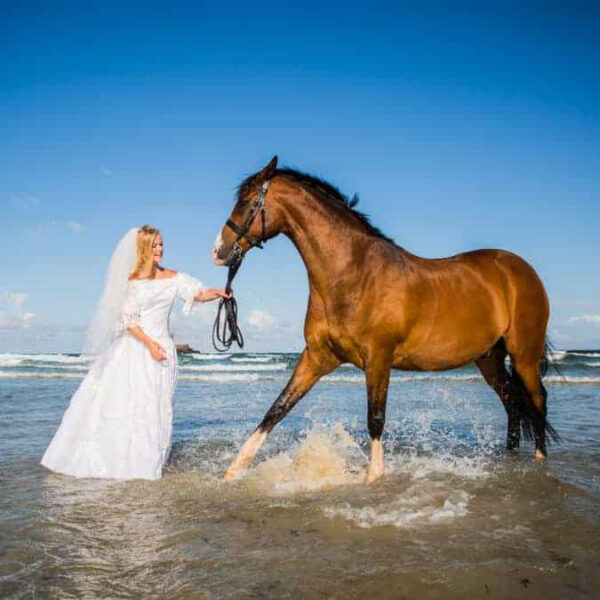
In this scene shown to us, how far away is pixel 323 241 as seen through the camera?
4.63 meters

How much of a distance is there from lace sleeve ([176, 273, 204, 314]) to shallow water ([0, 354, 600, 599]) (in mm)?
1547

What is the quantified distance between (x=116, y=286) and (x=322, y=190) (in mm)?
2127

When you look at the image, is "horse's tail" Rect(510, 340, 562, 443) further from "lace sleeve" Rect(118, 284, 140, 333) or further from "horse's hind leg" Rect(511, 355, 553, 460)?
"lace sleeve" Rect(118, 284, 140, 333)

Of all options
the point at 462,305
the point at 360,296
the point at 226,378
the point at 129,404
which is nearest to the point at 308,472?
the point at 360,296

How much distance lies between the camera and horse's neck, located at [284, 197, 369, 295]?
15.1 ft

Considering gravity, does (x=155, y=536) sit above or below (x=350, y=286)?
below

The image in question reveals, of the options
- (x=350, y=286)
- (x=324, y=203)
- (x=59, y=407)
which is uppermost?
(x=324, y=203)

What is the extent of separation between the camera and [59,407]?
9.98 metres

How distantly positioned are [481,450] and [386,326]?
244cm

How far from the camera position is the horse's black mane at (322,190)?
4.59 metres

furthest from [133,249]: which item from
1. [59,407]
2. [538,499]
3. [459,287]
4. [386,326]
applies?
[59,407]

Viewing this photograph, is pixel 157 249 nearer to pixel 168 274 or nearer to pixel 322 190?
pixel 168 274

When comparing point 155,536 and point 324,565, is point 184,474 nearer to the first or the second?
point 155,536

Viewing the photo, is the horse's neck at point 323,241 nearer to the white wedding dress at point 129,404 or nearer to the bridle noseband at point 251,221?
the bridle noseband at point 251,221
